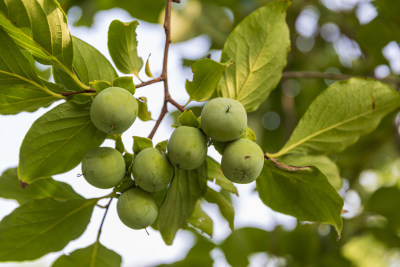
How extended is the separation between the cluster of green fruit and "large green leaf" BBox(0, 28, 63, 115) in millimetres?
188

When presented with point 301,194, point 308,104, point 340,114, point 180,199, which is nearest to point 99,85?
point 180,199

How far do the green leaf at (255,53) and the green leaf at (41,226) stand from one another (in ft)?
1.93

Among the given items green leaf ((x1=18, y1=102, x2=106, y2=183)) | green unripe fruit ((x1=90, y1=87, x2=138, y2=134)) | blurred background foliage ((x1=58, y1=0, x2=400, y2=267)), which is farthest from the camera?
blurred background foliage ((x1=58, y1=0, x2=400, y2=267))

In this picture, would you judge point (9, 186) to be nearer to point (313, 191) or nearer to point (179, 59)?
point (313, 191)

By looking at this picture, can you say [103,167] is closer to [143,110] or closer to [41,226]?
[143,110]

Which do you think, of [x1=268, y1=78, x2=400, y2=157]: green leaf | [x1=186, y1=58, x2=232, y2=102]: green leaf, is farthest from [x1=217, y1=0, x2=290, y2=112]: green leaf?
[x1=268, y1=78, x2=400, y2=157]: green leaf

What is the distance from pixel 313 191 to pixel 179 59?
189cm

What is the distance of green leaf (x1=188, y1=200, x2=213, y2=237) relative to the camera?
143 cm

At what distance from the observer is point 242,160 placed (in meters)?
1.08

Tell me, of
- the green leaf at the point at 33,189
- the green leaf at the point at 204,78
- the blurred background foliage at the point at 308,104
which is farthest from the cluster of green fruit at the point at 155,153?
the blurred background foliage at the point at 308,104

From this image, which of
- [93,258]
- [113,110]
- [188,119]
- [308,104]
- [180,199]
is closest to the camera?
[113,110]

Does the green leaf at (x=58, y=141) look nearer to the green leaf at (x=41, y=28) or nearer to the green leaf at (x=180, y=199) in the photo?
A: the green leaf at (x=41, y=28)

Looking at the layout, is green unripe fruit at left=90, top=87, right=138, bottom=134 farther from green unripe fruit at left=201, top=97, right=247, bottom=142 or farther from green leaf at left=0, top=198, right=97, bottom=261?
green leaf at left=0, top=198, right=97, bottom=261

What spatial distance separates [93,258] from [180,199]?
455 millimetres
